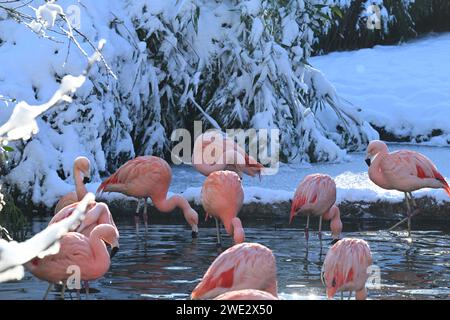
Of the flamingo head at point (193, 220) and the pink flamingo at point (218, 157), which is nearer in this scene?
the flamingo head at point (193, 220)

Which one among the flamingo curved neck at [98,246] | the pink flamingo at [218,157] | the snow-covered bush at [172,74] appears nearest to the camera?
the flamingo curved neck at [98,246]

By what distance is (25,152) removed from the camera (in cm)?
680

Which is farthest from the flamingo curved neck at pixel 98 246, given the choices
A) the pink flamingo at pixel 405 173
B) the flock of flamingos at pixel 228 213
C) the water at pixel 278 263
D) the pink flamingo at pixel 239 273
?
the pink flamingo at pixel 405 173

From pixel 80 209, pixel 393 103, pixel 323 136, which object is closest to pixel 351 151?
pixel 323 136

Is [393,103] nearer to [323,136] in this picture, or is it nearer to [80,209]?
[323,136]

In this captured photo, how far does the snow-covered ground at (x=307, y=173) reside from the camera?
262 inches

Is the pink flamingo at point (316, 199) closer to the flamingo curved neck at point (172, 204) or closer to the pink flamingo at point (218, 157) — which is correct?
the flamingo curved neck at point (172, 204)

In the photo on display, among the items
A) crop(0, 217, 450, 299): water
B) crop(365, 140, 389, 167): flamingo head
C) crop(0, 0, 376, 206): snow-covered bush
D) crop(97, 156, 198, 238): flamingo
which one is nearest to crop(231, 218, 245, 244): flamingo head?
crop(0, 217, 450, 299): water

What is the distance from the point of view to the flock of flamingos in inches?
142

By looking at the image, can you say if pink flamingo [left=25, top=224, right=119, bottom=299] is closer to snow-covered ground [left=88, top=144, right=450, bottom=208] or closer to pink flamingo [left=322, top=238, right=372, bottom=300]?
pink flamingo [left=322, top=238, right=372, bottom=300]

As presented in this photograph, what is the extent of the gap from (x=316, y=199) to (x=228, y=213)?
588mm

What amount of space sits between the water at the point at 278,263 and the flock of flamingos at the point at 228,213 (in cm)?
17

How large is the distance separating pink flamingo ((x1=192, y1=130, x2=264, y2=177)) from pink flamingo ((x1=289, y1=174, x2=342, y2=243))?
3.11 ft

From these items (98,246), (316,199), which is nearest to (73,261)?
(98,246)
